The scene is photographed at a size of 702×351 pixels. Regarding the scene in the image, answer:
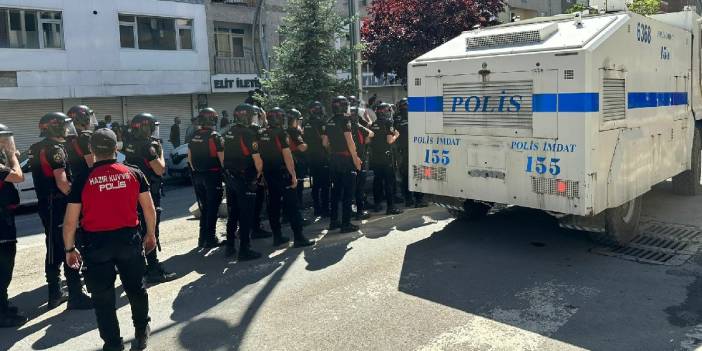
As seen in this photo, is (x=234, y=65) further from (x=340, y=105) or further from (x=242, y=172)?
(x=242, y=172)

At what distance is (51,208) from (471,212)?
5374 mm

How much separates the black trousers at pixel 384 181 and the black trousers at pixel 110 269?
5.75 meters

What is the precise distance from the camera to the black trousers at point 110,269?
4.27 m

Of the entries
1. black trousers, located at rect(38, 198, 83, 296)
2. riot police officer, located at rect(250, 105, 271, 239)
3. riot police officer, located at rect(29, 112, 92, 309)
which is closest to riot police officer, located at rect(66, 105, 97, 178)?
riot police officer, located at rect(29, 112, 92, 309)

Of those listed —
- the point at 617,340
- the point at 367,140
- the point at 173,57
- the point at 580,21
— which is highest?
the point at 173,57

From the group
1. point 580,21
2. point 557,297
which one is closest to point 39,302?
point 557,297

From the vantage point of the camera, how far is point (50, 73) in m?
19.0

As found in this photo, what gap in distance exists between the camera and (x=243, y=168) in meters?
7.22

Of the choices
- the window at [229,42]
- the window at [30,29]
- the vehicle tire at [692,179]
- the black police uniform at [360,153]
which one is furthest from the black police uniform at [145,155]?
the window at [229,42]

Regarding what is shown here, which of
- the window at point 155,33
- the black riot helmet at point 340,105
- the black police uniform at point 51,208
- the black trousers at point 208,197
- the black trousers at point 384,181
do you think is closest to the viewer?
the black police uniform at point 51,208

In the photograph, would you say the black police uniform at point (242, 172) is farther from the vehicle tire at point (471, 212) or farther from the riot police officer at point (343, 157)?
the vehicle tire at point (471, 212)

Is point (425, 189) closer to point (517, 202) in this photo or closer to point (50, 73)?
point (517, 202)

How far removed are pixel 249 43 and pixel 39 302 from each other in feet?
67.2

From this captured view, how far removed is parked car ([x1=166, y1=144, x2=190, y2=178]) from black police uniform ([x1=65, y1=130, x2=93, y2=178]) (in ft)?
31.8
